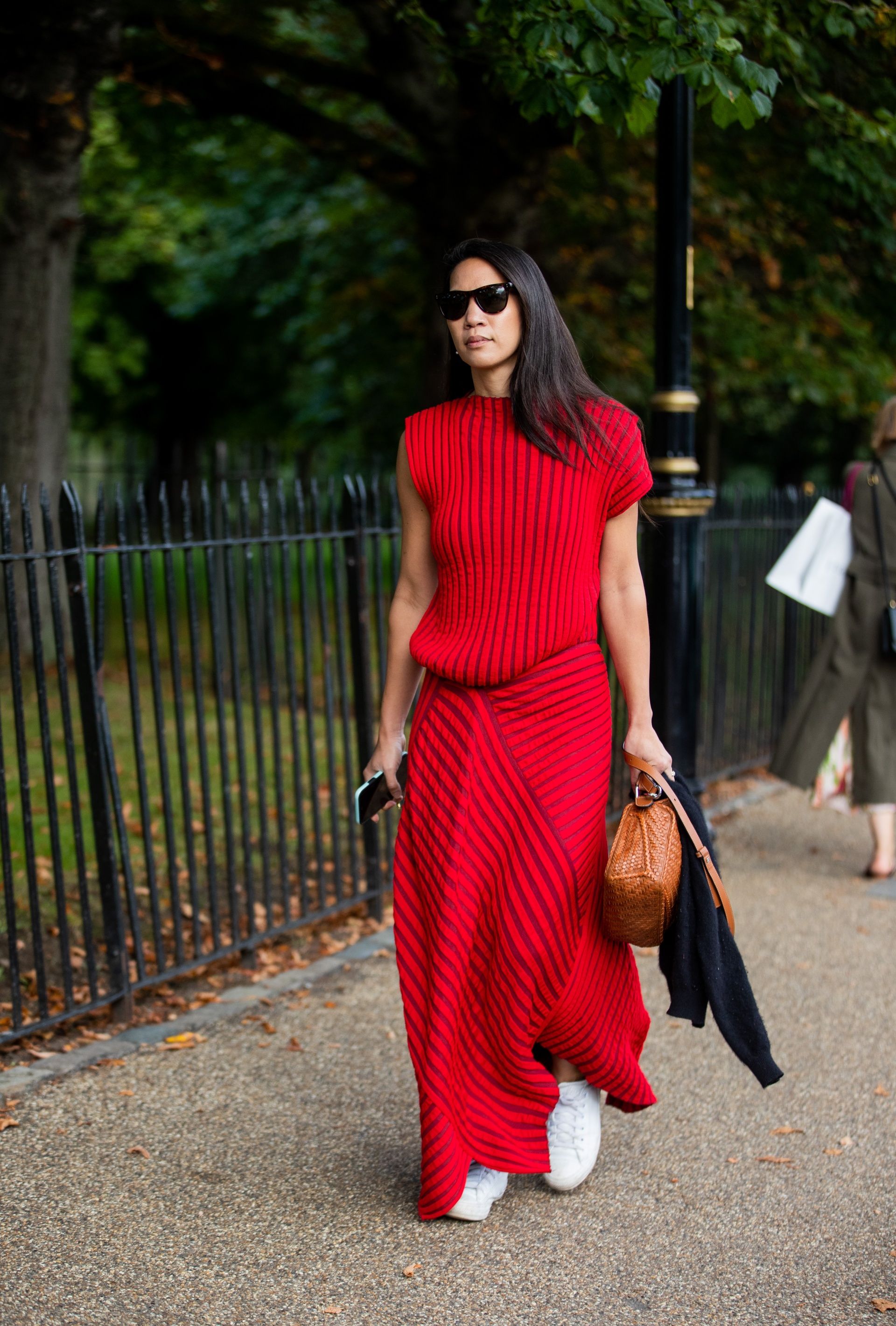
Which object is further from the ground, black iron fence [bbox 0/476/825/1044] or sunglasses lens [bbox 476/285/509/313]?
sunglasses lens [bbox 476/285/509/313]

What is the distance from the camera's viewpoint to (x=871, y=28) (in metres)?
4.82

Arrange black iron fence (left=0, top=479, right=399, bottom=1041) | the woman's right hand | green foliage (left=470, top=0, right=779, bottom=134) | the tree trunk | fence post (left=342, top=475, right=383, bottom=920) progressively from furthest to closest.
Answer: the tree trunk, fence post (left=342, top=475, right=383, bottom=920), black iron fence (left=0, top=479, right=399, bottom=1041), green foliage (left=470, top=0, right=779, bottom=134), the woman's right hand

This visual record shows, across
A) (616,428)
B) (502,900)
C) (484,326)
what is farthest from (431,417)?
(502,900)

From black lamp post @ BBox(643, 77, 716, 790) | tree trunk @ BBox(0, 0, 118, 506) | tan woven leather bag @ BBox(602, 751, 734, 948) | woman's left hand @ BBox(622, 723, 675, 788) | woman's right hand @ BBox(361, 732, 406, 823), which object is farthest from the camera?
tree trunk @ BBox(0, 0, 118, 506)

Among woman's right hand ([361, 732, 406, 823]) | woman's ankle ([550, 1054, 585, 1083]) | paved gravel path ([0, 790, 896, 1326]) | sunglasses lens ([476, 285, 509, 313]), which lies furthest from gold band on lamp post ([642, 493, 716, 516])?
woman's ankle ([550, 1054, 585, 1083])

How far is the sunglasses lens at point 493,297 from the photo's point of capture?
9.38 ft

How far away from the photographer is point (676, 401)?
199 inches

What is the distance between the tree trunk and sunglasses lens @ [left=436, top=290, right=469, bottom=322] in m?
5.55

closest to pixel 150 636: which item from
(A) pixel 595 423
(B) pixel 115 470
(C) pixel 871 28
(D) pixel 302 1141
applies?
(D) pixel 302 1141

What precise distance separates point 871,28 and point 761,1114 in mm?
3766

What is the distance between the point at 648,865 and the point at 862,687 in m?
3.52

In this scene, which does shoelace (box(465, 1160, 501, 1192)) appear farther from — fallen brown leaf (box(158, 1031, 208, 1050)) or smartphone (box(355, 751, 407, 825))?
fallen brown leaf (box(158, 1031, 208, 1050))

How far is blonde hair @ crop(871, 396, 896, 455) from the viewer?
227 inches

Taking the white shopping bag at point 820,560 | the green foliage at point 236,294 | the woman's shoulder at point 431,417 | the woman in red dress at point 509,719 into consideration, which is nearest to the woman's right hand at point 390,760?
the woman in red dress at point 509,719
